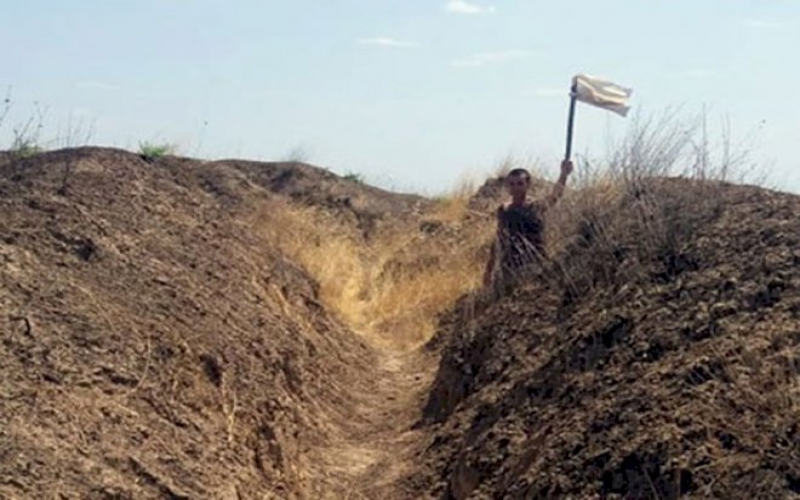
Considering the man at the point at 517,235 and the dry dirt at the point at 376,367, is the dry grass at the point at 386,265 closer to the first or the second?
the dry dirt at the point at 376,367

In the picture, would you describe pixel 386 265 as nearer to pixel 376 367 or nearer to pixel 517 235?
pixel 376 367

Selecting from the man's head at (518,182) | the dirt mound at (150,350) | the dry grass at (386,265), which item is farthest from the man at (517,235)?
the dry grass at (386,265)

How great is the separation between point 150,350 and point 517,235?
15.7ft

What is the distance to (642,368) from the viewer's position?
6.11 meters

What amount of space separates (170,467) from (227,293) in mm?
4273

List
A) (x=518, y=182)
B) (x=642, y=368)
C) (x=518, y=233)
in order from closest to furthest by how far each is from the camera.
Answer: (x=642, y=368)
(x=518, y=182)
(x=518, y=233)

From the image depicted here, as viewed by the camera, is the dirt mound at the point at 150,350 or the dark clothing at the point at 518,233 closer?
the dirt mound at the point at 150,350

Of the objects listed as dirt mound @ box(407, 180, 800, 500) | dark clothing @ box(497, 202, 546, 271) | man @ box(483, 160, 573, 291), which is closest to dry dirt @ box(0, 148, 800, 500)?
dirt mound @ box(407, 180, 800, 500)

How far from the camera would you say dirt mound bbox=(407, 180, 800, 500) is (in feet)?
15.7

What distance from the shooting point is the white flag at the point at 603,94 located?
11.5m

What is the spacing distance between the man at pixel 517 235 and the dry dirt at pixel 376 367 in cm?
43

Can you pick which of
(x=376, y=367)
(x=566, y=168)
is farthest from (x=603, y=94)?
(x=376, y=367)

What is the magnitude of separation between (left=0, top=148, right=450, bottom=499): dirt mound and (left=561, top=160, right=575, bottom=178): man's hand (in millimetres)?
2875

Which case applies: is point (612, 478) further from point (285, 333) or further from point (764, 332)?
point (285, 333)
